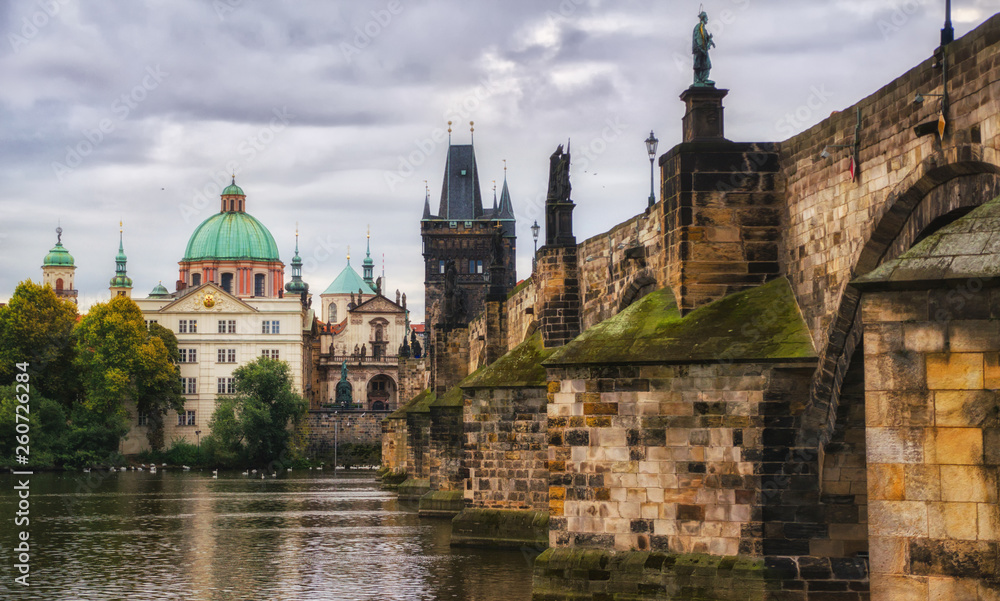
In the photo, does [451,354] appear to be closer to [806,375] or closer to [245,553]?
[245,553]

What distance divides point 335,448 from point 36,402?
37545 mm

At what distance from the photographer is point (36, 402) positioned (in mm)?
77562

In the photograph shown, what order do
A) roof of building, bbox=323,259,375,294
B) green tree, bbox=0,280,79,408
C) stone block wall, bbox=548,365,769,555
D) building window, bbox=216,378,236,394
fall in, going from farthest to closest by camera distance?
roof of building, bbox=323,259,375,294, building window, bbox=216,378,236,394, green tree, bbox=0,280,79,408, stone block wall, bbox=548,365,769,555

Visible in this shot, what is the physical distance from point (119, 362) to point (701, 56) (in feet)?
238

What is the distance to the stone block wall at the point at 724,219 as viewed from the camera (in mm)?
18828

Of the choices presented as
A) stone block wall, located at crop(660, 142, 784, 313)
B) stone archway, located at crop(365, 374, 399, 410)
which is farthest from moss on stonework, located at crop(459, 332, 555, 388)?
stone archway, located at crop(365, 374, 399, 410)

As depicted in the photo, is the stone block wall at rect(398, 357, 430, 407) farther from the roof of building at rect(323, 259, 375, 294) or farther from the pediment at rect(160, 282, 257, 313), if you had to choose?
the roof of building at rect(323, 259, 375, 294)

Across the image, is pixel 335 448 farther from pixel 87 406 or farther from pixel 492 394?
pixel 492 394

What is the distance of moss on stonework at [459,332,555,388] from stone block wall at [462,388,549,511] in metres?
0.17

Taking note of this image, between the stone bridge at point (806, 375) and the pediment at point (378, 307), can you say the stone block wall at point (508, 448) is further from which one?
the pediment at point (378, 307)

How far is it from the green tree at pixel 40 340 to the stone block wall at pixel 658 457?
66564 millimetres

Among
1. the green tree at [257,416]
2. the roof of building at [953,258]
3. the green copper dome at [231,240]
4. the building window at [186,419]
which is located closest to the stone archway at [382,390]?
the green copper dome at [231,240]

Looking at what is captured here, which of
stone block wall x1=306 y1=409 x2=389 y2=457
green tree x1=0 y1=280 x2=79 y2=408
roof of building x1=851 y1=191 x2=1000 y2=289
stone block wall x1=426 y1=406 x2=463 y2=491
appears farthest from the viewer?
stone block wall x1=306 y1=409 x2=389 y2=457

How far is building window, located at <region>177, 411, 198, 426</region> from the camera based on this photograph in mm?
111062
